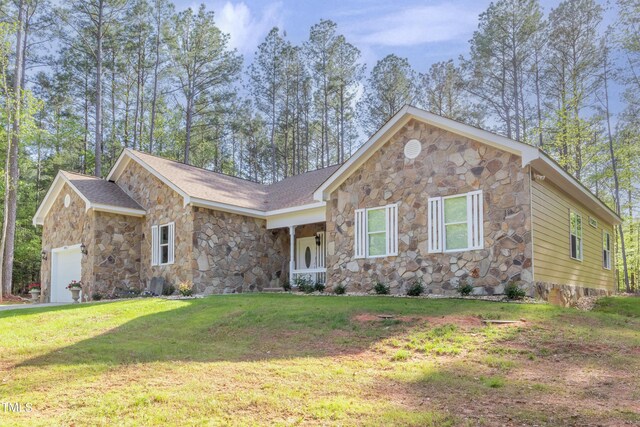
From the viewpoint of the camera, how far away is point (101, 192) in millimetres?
18484

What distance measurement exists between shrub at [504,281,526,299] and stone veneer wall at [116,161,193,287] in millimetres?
9410

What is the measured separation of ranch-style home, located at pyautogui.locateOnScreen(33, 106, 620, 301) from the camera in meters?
12.1

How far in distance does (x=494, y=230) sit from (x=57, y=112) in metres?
A: 32.8

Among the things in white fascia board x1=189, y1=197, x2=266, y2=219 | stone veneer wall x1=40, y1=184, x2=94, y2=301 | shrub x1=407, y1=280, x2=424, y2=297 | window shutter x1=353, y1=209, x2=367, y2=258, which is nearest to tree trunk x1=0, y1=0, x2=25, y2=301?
stone veneer wall x1=40, y1=184, x2=94, y2=301

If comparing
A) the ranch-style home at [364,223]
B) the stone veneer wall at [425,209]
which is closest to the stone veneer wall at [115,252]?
the ranch-style home at [364,223]

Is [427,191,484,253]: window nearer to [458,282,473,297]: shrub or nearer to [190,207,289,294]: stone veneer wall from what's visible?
[458,282,473,297]: shrub

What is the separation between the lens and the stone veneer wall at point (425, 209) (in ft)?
38.7

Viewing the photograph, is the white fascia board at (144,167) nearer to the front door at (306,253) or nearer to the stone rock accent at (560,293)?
the front door at (306,253)

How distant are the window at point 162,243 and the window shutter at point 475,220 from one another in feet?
31.8

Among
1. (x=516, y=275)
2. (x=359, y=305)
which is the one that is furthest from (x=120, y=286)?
(x=516, y=275)

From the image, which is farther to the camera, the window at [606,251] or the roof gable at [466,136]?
the window at [606,251]

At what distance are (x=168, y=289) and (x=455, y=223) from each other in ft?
30.7

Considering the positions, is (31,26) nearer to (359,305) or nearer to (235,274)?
(235,274)

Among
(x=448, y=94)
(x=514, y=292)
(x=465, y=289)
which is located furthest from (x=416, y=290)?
(x=448, y=94)
